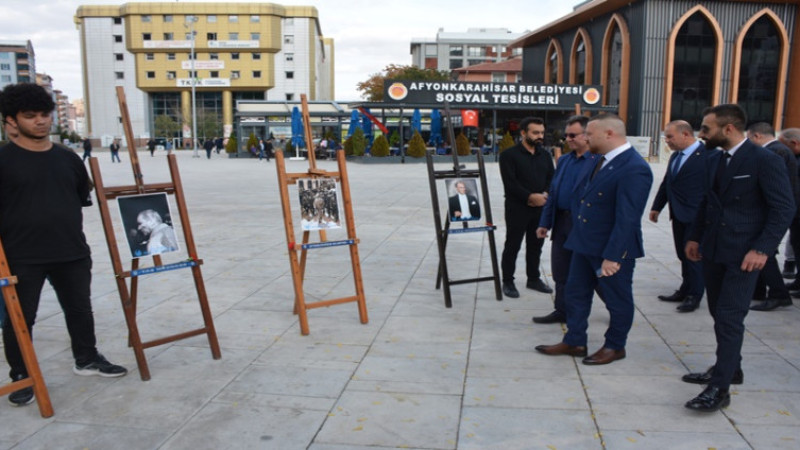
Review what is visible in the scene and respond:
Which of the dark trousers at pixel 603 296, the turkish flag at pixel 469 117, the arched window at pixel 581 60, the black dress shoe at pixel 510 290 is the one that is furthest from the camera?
the arched window at pixel 581 60

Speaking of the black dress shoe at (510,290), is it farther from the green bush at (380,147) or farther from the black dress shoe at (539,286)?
the green bush at (380,147)

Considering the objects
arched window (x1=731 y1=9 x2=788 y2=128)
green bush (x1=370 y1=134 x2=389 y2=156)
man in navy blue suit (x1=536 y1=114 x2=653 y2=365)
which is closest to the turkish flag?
green bush (x1=370 y1=134 x2=389 y2=156)

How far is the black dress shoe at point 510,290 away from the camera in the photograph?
6.51m

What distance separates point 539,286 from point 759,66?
126 feet

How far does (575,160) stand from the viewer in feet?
18.1

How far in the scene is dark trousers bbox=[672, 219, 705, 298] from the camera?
19.6 feet

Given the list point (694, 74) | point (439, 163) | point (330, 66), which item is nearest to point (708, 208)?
point (439, 163)

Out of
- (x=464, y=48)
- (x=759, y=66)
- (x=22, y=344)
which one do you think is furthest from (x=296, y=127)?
(x=464, y=48)

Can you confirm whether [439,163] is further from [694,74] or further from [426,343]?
[426,343]

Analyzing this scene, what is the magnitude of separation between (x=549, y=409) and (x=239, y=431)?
5.88 feet

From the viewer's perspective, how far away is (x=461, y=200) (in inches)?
247

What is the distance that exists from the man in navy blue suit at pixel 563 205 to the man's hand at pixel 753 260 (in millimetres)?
1744

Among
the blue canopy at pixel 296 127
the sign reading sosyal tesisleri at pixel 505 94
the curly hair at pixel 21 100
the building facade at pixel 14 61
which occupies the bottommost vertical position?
the curly hair at pixel 21 100

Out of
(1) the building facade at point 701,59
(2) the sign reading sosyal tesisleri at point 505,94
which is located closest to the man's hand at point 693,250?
(2) the sign reading sosyal tesisleri at point 505,94
